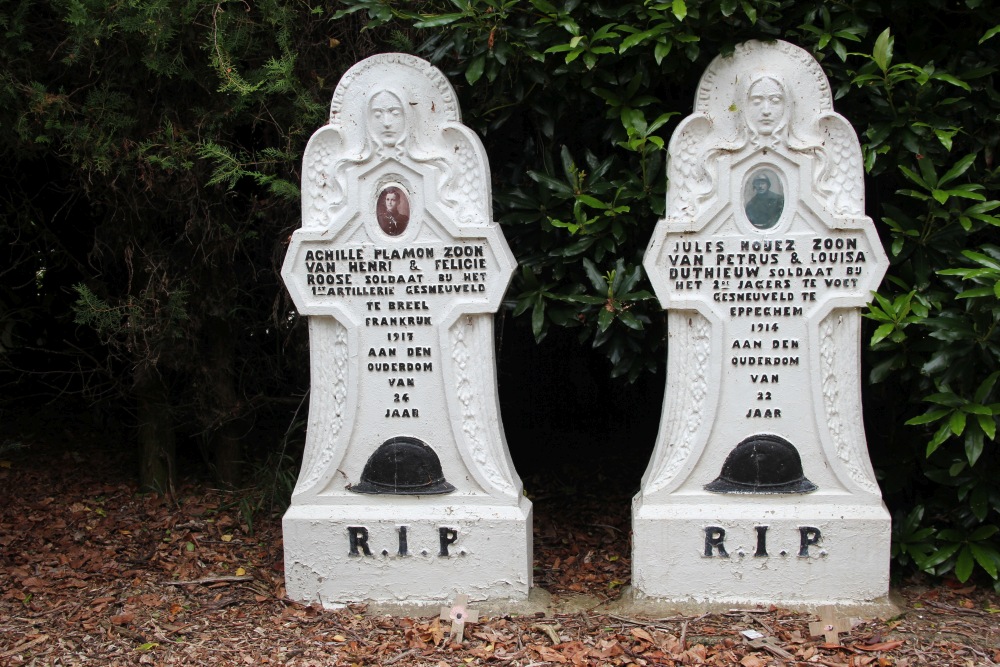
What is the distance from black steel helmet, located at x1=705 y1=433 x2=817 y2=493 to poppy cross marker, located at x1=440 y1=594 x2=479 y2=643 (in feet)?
4.47

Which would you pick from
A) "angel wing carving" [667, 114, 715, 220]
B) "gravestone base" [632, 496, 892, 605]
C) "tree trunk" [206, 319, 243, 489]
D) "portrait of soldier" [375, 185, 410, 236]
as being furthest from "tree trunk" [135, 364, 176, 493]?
"angel wing carving" [667, 114, 715, 220]

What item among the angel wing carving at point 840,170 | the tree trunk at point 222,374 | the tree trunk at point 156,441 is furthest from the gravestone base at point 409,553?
the angel wing carving at point 840,170

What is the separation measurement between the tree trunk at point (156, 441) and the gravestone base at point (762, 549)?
9.87ft

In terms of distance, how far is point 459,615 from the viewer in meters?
4.45

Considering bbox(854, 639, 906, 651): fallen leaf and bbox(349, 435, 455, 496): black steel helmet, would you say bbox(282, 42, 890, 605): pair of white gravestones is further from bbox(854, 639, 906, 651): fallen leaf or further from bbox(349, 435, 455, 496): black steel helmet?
bbox(854, 639, 906, 651): fallen leaf

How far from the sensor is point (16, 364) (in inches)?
271

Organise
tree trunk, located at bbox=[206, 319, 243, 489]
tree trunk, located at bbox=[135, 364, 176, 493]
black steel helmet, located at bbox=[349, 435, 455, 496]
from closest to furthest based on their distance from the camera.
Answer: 1. black steel helmet, located at bbox=[349, 435, 455, 496]
2. tree trunk, located at bbox=[206, 319, 243, 489]
3. tree trunk, located at bbox=[135, 364, 176, 493]

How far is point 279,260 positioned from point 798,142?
2.82 m

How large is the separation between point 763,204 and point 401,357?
71.2 inches

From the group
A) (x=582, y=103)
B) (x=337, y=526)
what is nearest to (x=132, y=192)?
(x=337, y=526)

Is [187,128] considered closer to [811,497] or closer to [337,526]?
[337,526]

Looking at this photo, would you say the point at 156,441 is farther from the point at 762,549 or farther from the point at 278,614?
the point at 762,549

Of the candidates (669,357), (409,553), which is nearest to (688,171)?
(669,357)

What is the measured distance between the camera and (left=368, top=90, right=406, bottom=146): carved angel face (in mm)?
4375
